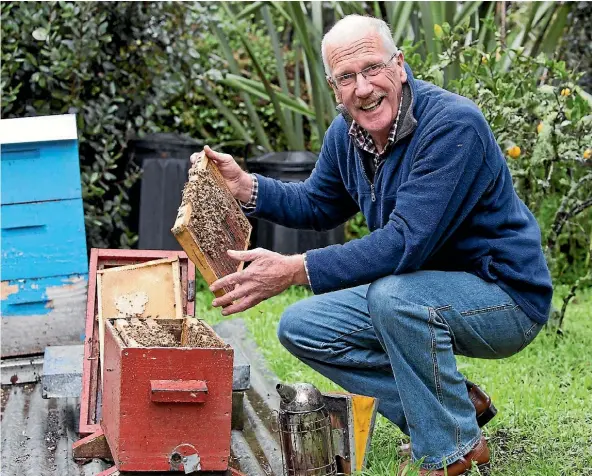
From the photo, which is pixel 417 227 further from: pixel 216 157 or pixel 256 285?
pixel 216 157

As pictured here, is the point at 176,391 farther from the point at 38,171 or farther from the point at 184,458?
the point at 38,171

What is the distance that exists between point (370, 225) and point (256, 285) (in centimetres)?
62

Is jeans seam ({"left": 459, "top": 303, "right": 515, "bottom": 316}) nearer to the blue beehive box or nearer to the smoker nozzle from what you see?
the smoker nozzle

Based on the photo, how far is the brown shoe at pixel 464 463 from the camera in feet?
9.70

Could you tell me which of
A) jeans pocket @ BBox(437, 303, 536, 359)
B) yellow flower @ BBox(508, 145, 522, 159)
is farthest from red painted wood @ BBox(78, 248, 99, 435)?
yellow flower @ BBox(508, 145, 522, 159)

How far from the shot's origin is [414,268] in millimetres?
3010

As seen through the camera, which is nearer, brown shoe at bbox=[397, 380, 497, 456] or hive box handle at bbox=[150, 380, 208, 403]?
hive box handle at bbox=[150, 380, 208, 403]

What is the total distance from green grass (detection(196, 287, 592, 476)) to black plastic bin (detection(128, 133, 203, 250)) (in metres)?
1.29

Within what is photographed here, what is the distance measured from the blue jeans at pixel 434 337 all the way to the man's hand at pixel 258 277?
286mm

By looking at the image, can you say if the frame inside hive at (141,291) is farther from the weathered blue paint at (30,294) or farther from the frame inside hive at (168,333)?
the weathered blue paint at (30,294)

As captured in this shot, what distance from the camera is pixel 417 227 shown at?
114 inches

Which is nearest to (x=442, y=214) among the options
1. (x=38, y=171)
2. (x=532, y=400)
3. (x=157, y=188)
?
(x=532, y=400)

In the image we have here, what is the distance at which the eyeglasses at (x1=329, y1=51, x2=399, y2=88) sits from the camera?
10.1 feet

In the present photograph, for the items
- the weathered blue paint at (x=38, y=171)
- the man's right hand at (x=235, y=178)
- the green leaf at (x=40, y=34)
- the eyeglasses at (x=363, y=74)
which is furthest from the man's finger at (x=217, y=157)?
the green leaf at (x=40, y=34)
